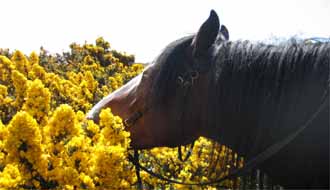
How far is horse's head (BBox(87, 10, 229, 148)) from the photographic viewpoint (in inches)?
89.0

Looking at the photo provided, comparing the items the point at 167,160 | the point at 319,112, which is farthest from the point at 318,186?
the point at 167,160

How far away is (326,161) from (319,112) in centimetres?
25

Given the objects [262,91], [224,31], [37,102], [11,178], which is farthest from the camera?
[37,102]

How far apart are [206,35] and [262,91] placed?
1.39 feet

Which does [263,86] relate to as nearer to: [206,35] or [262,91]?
[262,91]

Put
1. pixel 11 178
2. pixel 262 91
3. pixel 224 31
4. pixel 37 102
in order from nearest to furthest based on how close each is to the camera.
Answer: pixel 262 91, pixel 11 178, pixel 224 31, pixel 37 102

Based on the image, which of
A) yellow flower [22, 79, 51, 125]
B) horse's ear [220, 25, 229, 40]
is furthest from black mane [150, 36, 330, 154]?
yellow flower [22, 79, 51, 125]

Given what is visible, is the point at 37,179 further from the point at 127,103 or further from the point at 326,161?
the point at 326,161

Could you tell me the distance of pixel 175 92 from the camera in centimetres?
232

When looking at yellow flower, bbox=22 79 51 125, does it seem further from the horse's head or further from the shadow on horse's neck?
the shadow on horse's neck

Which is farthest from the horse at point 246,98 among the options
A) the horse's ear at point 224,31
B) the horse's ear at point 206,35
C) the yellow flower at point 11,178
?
the yellow flower at point 11,178

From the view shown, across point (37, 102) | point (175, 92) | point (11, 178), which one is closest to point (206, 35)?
point (175, 92)

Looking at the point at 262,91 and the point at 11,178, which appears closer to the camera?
the point at 262,91

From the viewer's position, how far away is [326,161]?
2.00 metres
